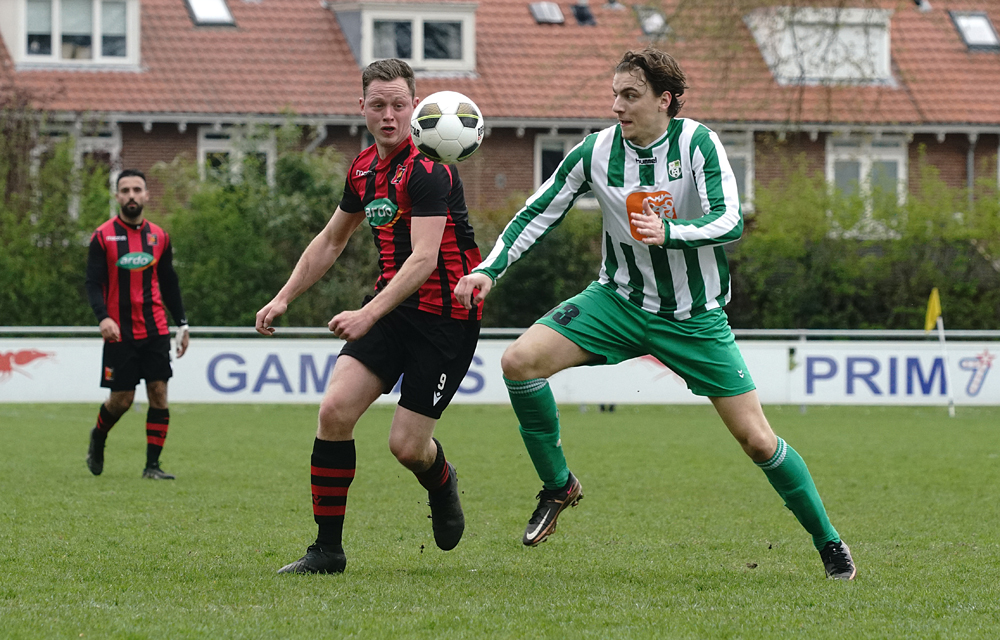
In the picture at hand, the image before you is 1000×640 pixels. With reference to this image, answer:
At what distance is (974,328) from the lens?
2152 cm

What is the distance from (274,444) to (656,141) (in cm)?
818

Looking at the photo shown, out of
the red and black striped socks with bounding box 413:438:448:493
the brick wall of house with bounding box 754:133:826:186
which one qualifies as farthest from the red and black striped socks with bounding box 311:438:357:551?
the brick wall of house with bounding box 754:133:826:186

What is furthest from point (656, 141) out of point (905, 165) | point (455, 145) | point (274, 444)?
point (905, 165)

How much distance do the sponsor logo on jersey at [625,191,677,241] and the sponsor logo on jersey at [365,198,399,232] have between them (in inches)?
39.7

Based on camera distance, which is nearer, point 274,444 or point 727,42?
point 274,444

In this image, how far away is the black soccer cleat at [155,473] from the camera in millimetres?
9781

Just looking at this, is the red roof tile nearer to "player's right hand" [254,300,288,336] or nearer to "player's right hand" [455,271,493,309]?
"player's right hand" [254,300,288,336]

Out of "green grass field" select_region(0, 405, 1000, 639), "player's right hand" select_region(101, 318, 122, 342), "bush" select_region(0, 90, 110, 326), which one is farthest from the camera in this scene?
"bush" select_region(0, 90, 110, 326)

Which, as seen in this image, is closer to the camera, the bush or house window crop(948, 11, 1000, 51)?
the bush

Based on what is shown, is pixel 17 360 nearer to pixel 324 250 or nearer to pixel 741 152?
pixel 324 250

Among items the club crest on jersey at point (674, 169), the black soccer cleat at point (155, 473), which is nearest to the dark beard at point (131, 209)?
the black soccer cleat at point (155, 473)

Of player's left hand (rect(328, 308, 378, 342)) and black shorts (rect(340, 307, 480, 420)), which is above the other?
player's left hand (rect(328, 308, 378, 342))

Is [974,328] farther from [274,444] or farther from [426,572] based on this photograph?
[426,572]

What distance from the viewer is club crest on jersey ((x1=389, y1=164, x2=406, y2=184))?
18.7 ft
